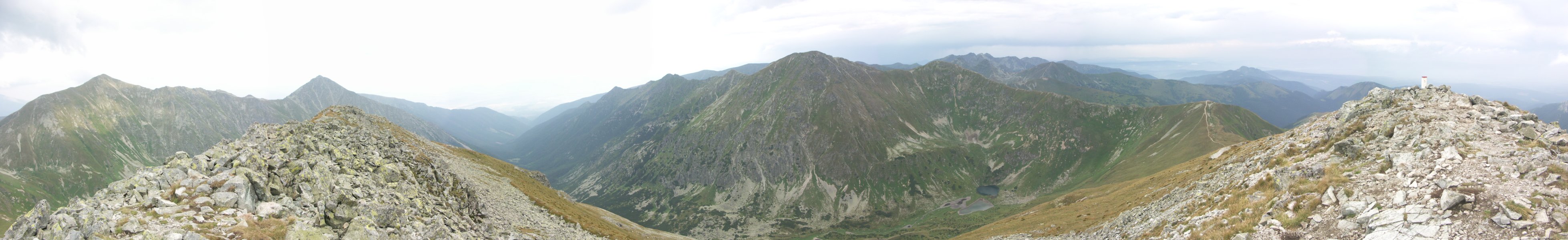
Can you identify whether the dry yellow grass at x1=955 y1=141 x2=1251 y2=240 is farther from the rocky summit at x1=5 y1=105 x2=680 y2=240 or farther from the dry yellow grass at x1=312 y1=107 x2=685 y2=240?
the rocky summit at x1=5 y1=105 x2=680 y2=240

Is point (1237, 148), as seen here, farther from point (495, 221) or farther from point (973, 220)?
point (973, 220)

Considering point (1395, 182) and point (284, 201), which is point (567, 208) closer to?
point (284, 201)

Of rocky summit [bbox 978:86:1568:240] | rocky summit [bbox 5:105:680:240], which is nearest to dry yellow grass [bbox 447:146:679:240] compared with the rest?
rocky summit [bbox 5:105:680:240]

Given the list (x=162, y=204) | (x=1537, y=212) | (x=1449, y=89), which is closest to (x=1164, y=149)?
(x=1449, y=89)

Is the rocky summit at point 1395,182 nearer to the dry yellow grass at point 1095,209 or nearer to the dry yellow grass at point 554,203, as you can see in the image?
the dry yellow grass at point 1095,209

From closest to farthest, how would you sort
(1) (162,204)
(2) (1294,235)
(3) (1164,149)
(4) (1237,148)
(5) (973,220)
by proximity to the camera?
(1) (162,204) → (2) (1294,235) → (4) (1237,148) → (5) (973,220) → (3) (1164,149)
